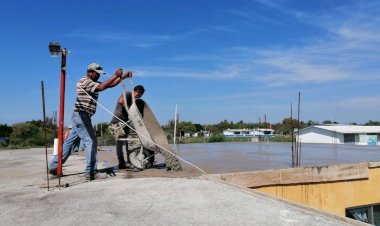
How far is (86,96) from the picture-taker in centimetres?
658

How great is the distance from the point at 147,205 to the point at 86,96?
2.75 m

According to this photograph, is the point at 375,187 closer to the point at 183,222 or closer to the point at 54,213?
the point at 183,222

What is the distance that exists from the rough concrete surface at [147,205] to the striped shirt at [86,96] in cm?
123

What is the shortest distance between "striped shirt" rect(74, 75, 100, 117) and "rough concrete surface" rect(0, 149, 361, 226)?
4.03 ft

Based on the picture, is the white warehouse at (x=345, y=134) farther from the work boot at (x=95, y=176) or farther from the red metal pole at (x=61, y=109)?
the red metal pole at (x=61, y=109)

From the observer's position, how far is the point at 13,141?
28234 millimetres

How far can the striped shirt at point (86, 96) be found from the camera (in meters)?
6.55

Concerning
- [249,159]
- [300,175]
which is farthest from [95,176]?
[249,159]

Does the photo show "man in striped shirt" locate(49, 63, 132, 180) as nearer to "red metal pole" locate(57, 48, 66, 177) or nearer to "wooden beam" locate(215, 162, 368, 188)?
"red metal pole" locate(57, 48, 66, 177)

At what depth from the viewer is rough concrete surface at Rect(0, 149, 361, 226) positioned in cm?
394

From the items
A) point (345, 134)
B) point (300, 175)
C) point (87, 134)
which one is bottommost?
point (300, 175)

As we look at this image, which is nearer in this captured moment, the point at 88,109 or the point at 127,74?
the point at 88,109

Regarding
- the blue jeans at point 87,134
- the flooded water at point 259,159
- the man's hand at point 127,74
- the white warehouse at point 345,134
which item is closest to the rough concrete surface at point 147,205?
the blue jeans at point 87,134

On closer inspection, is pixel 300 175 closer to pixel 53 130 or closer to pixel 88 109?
pixel 88 109
